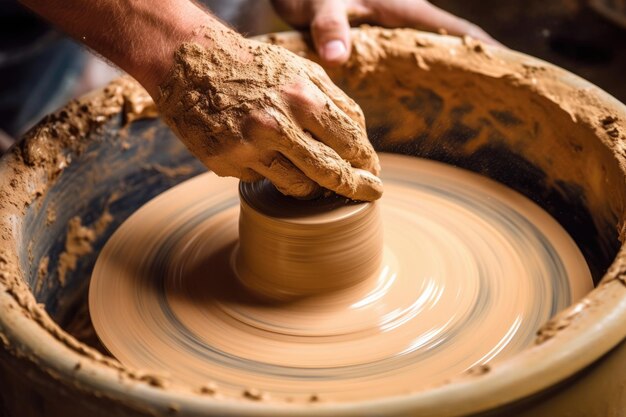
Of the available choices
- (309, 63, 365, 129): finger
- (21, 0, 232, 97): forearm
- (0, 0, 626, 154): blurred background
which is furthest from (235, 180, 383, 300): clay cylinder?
(0, 0, 626, 154): blurred background

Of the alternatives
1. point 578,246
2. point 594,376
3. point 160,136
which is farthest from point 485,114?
point 594,376

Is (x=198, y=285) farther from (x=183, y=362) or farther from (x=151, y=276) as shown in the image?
(x=183, y=362)

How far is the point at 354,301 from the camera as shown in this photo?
1.44 meters

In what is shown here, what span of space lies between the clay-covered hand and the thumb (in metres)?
0.51

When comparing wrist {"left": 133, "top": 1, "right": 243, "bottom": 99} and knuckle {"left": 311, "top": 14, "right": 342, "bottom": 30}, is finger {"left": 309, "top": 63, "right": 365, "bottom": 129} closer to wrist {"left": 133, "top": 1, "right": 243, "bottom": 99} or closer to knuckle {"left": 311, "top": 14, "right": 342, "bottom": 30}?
wrist {"left": 133, "top": 1, "right": 243, "bottom": 99}

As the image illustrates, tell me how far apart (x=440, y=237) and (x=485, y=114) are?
1.44ft

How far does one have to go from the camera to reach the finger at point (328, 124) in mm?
1315

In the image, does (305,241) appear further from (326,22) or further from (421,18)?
(421,18)

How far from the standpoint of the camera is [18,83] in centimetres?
293

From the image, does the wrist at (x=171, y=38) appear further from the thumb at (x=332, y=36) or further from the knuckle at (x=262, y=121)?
the thumb at (x=332, y=36)

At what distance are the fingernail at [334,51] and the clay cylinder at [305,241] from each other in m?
0.54

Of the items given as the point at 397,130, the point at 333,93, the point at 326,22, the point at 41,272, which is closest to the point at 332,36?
the point at 326,22

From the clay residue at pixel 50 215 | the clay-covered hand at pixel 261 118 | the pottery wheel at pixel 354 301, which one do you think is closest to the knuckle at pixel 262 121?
the clay-covered hand at pixel 261 118

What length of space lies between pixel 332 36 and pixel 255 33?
1.02m
